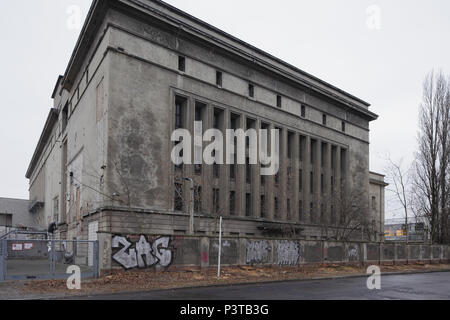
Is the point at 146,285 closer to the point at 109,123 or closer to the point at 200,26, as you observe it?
the point at 109,123

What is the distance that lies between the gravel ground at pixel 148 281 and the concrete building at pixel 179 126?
2538mm

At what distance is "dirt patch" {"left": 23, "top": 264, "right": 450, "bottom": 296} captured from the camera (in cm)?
1820

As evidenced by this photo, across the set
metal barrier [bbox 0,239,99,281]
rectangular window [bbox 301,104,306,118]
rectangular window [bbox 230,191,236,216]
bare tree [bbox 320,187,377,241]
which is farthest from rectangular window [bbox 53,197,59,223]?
bare tree [bbox 320,187,377,241]

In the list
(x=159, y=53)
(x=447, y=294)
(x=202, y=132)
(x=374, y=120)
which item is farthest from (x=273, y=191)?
(x=447, y=294)

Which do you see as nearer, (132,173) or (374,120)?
(132,173)

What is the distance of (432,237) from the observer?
49.5m

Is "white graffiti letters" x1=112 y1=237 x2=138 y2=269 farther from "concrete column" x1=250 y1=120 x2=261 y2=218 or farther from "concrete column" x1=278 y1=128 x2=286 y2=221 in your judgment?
"concrete column" x1=278 y1=128 x2=286 y2=221

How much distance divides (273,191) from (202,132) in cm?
1104

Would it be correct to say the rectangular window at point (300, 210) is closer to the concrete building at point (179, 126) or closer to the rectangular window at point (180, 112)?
the concrete building at point (179, 126)

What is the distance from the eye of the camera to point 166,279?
21.9m

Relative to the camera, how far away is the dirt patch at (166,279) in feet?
59.7

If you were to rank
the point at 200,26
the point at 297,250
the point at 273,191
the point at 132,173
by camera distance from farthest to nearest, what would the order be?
the point at 273,191, the point at 200,26, the point at 132,173, the point at 297,250

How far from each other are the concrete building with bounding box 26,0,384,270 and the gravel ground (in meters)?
2.54
